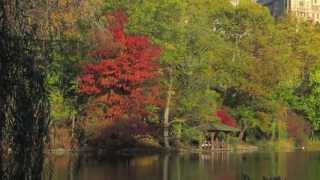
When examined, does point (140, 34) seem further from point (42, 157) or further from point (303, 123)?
point (42, 157)

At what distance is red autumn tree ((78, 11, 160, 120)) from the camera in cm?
3575

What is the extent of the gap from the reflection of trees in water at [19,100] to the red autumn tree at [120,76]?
2719cm

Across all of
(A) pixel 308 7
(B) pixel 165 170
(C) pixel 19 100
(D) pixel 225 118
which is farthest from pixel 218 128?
(A) pixel 308 7

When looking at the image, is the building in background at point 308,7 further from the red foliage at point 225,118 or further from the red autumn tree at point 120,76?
the red autumn tree at point 120,76

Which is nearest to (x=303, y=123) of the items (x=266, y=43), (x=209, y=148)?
(x=266, y=43)

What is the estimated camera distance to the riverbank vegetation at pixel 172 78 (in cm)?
3572

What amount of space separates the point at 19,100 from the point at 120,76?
28.0 meters

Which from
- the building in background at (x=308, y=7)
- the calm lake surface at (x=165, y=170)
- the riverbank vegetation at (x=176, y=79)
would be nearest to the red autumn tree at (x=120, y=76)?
the riverbank vegetation at (x=176, y=79)

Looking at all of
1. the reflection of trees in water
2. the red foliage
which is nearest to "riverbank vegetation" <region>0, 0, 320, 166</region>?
the red foliage

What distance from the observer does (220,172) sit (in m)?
25.0

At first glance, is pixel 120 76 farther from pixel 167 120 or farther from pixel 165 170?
pixel 165 170

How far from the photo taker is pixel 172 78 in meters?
39.9

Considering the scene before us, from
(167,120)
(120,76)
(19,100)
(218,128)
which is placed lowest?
(218,128)

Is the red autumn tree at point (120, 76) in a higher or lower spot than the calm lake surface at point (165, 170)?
higher
